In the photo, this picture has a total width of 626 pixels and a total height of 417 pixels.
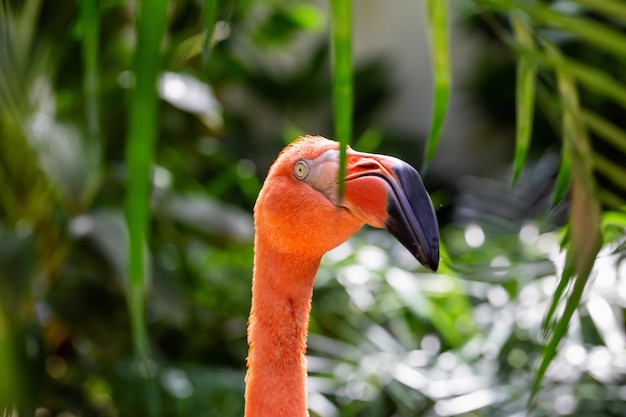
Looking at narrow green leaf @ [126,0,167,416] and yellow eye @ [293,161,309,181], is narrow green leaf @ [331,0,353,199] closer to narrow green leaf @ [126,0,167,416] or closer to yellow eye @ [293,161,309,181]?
narrow green leaf @ [126,0,167,416]

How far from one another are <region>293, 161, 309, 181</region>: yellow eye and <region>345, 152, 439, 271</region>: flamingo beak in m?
0.07

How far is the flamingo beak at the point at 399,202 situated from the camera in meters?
0.58

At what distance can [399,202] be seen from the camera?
0.62 metres

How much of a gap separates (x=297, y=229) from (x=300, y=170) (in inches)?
2.2

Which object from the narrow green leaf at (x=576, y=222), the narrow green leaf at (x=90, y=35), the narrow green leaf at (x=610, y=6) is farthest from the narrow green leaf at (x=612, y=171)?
the narrow green leaf at (x=90, y=35)

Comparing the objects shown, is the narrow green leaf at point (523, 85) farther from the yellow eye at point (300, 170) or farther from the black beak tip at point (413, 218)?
the yellow eye at point (300, 170)

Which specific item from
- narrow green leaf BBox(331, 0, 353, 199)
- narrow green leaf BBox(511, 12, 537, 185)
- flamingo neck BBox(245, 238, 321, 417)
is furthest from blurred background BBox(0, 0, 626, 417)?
narrow green leaf BBox(331, 0, 353, 199)

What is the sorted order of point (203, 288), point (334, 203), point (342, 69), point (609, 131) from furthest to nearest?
point (203, 288)
point (334, 203)
point (609, 131)
point (342, 69)

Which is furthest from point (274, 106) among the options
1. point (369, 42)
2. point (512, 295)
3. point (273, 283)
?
point (273, 283)

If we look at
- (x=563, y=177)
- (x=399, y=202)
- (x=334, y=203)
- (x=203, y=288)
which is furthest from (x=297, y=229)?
(x=203, y=288)

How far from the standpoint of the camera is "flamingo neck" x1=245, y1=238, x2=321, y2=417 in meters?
0.80

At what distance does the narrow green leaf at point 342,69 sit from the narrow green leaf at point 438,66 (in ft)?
0.24

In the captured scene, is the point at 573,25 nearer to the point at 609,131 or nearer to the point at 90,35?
the point at 609,131

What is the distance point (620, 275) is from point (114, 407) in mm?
1046
